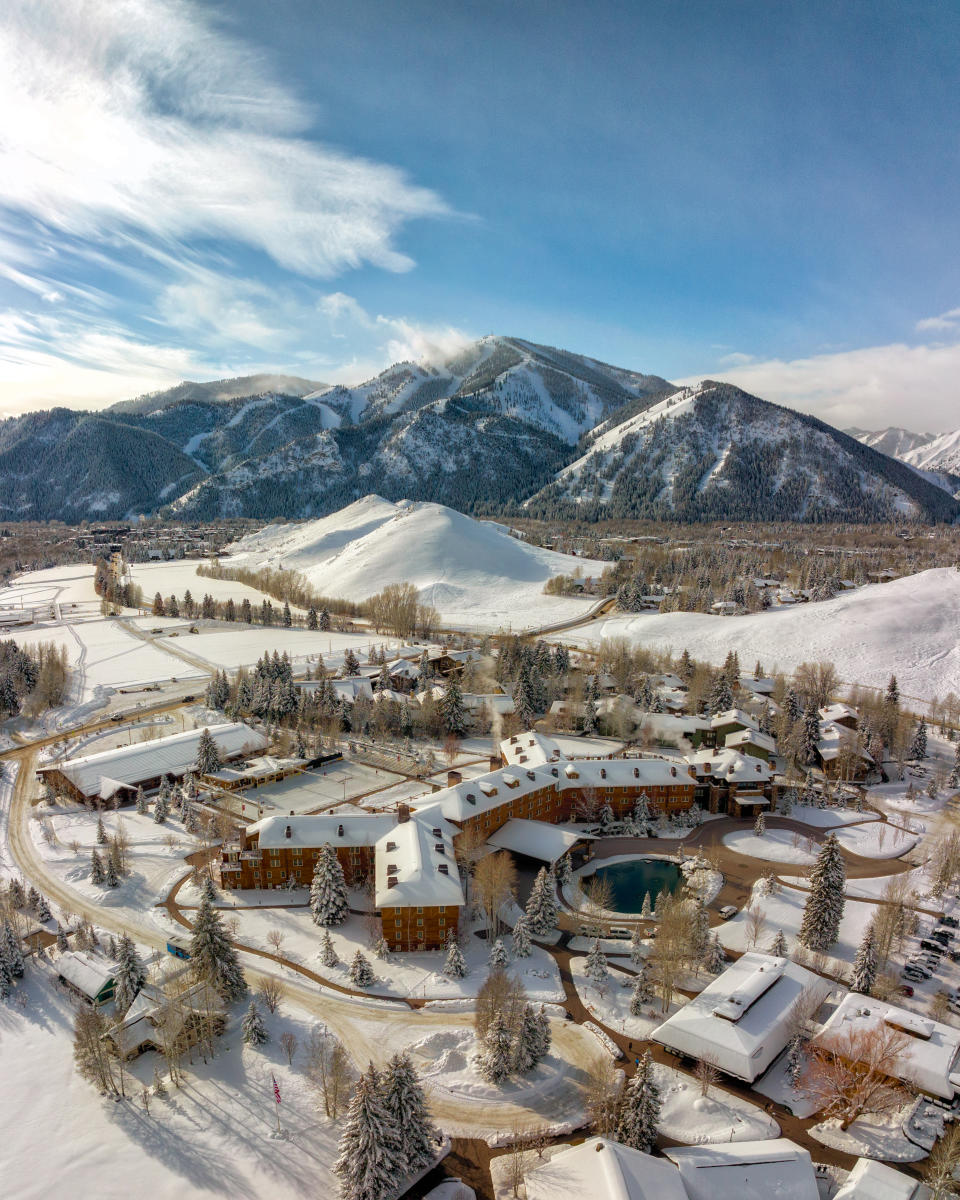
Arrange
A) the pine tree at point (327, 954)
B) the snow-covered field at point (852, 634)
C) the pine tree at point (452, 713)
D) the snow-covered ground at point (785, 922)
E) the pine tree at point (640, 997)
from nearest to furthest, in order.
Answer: the pine tree at point (640, 997) < the pine tree at point (327, 954) < the snow-covered ground at point (785, 922) < the pine tree at point (452, 713) < the snow-covered field at point (852, 634)

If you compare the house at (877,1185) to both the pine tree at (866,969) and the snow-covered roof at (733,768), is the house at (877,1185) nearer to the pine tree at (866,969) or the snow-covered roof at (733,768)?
the pine tree at (866,969)

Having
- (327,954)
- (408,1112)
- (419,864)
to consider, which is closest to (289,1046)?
(327,954)

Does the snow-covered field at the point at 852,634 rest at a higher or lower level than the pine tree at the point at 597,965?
higher

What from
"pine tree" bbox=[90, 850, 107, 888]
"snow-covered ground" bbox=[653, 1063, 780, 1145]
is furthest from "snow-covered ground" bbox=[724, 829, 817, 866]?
"pine tree" bbox=[90, 850, 107, 888]

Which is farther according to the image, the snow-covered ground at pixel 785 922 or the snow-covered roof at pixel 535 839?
the snow-covered roof at pixel 535 839

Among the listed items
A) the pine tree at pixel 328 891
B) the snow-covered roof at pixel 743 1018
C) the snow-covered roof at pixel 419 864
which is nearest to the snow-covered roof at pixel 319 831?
the snow-covered roof at pixel 419 864

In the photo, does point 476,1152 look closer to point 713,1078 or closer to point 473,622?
point 713,1078

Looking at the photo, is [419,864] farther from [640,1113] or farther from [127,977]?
[640,1113]
